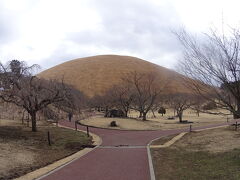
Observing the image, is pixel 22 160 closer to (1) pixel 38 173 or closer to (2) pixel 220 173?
(1) pixel 38 173

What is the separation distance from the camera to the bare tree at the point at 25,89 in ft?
71.9

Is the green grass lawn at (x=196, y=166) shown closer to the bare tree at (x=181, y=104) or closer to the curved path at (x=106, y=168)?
the curved path at (x=106, y=168)

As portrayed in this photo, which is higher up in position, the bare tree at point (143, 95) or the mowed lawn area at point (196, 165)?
the bare tree at point (143, 95)

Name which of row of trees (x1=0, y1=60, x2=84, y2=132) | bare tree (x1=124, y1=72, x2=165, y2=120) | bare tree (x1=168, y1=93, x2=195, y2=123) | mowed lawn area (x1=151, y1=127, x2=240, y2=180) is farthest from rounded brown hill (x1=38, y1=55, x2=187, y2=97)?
mowed lawn area (x1=151, y1=127, x2=240, y2=180)

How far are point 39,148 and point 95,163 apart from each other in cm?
558

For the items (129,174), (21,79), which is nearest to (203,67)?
(129,174)

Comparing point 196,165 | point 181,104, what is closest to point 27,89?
point 196,165

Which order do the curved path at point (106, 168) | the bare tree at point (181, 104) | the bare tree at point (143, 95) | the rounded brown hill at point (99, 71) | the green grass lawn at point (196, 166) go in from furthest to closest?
the rounded brown hill at point (99, 71) < the bare tree at point (143, 95) < the bare tree at point (181, 104) < the curved path at point (106, 168) < the green grass lawn at point (196, 166)

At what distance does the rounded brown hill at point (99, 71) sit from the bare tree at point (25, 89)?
8128 cm

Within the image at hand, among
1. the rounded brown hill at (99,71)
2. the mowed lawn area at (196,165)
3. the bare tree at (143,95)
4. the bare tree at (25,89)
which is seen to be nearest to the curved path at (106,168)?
the mowed lawn area at (196,165)

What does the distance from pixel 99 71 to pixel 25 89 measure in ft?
344

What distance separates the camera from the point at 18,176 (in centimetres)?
998

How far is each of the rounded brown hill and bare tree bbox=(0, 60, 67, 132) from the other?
8128 centimetres

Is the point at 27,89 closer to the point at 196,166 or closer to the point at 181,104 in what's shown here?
the point at 196,166
